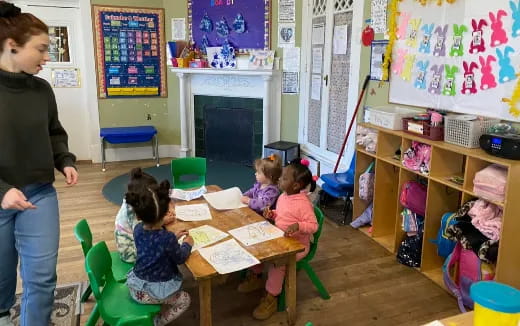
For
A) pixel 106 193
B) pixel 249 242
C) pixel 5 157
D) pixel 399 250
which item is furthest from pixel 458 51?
pixel 106 193

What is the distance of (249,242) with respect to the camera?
2082mm

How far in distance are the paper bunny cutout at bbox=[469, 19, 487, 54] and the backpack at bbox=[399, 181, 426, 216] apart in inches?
36.7

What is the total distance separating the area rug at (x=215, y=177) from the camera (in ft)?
15.0

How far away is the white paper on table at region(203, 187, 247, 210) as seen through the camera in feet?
8.29

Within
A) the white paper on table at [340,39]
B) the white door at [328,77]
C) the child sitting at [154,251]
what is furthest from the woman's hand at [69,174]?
the white paper on table at [340,39]

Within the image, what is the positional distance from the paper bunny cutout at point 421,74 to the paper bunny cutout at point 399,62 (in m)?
0.18

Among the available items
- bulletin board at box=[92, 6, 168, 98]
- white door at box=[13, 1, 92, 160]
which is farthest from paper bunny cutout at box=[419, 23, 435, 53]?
white door at box=[13, 1, 92, 160]

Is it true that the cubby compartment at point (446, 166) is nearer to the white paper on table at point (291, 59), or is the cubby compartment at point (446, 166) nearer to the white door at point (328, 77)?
the white door at point (328, 77)

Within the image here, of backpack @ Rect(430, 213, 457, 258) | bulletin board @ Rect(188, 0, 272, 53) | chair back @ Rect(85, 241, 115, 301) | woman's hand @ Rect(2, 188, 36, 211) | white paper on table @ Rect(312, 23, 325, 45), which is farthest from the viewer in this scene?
bulletin board @ Rect(188, 0, 272, 53)

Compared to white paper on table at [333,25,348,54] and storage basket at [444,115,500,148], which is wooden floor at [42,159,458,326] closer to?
storage basket at [444,115,500,148]

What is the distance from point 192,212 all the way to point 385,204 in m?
1.68

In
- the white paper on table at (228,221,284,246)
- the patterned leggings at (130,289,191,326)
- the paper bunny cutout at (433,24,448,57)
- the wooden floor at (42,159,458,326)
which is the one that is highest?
the paper bunny cutout at (433,24,448,57)

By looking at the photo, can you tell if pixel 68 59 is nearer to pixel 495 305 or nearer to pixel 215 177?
pixel 215 177

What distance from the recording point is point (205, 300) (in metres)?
1.96
